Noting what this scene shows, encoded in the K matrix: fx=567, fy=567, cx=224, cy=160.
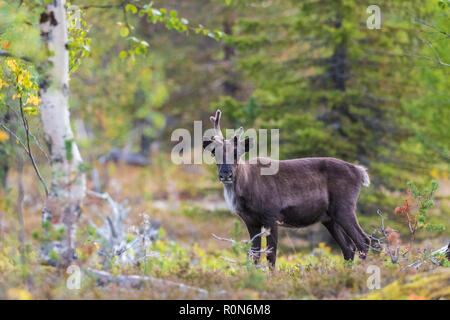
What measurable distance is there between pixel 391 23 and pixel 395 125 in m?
2.79

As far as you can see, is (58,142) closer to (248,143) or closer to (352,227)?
(248,143)

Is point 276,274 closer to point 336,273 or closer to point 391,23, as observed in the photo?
point 336,273

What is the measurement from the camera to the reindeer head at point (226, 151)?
27.4 ft

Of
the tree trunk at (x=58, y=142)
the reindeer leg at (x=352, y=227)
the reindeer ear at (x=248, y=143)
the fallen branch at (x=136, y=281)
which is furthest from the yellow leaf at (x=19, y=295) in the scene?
the reindeer leg at (x=352, y=227)

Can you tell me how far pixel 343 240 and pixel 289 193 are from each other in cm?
118

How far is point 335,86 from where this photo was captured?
15.5 meters

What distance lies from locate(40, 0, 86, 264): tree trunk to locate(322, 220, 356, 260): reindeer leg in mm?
4359

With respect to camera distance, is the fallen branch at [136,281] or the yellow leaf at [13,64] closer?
the fallen branch at [136,281]

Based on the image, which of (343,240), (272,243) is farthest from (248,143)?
(343,240)

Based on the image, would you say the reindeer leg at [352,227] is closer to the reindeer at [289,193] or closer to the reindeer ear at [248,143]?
the reindeer at [289,193]

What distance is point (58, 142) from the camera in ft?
21.3

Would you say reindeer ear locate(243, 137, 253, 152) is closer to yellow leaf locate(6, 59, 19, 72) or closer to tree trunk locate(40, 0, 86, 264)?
tree trunk locate(40, 0, 86, 264)

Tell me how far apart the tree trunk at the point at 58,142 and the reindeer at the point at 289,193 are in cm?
A: 251
